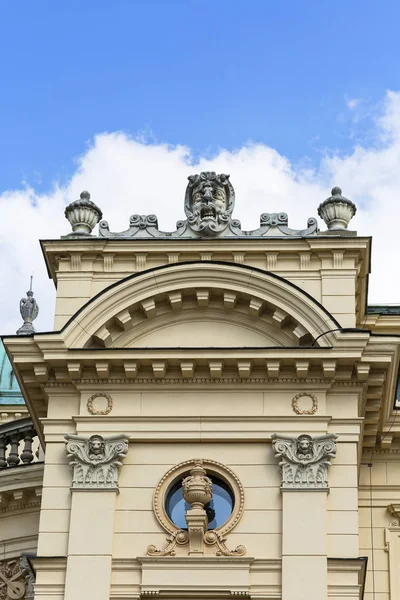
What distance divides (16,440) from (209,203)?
599cm

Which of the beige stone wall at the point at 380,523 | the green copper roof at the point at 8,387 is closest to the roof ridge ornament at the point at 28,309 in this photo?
the green copper roof at the point at 8,387

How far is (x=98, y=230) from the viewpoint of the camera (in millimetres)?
26672

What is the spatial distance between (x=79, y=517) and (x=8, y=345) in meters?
3.20

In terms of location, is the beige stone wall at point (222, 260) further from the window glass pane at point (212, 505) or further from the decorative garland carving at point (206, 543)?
the decorative garland carving at point (206, 543)

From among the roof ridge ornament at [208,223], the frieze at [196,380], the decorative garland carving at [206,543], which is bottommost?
the decorative garland carving at [206,543]

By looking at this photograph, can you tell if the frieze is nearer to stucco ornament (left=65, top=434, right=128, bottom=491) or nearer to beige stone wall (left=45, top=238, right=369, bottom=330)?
stucco ornament (left=65, top=434, right=128, bottom=491)

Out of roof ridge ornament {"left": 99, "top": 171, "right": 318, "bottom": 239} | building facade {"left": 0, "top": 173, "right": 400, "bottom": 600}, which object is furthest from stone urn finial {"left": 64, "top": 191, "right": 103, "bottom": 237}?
roof ridge ornament {"left": 99, "top": 171, "right": 318, "bottom": 239}

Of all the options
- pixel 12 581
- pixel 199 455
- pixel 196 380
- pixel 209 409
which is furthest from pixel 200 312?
pixel 12 581

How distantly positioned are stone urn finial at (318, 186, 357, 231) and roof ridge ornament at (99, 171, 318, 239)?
15.9 inches

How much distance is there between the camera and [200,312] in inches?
1018

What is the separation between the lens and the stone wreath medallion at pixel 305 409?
81.4 feet

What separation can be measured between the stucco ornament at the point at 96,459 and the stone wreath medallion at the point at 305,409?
2.83 meters

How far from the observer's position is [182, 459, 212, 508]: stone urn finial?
24141 mm

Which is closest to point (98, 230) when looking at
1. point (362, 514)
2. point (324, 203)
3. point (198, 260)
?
point (198, 260)
